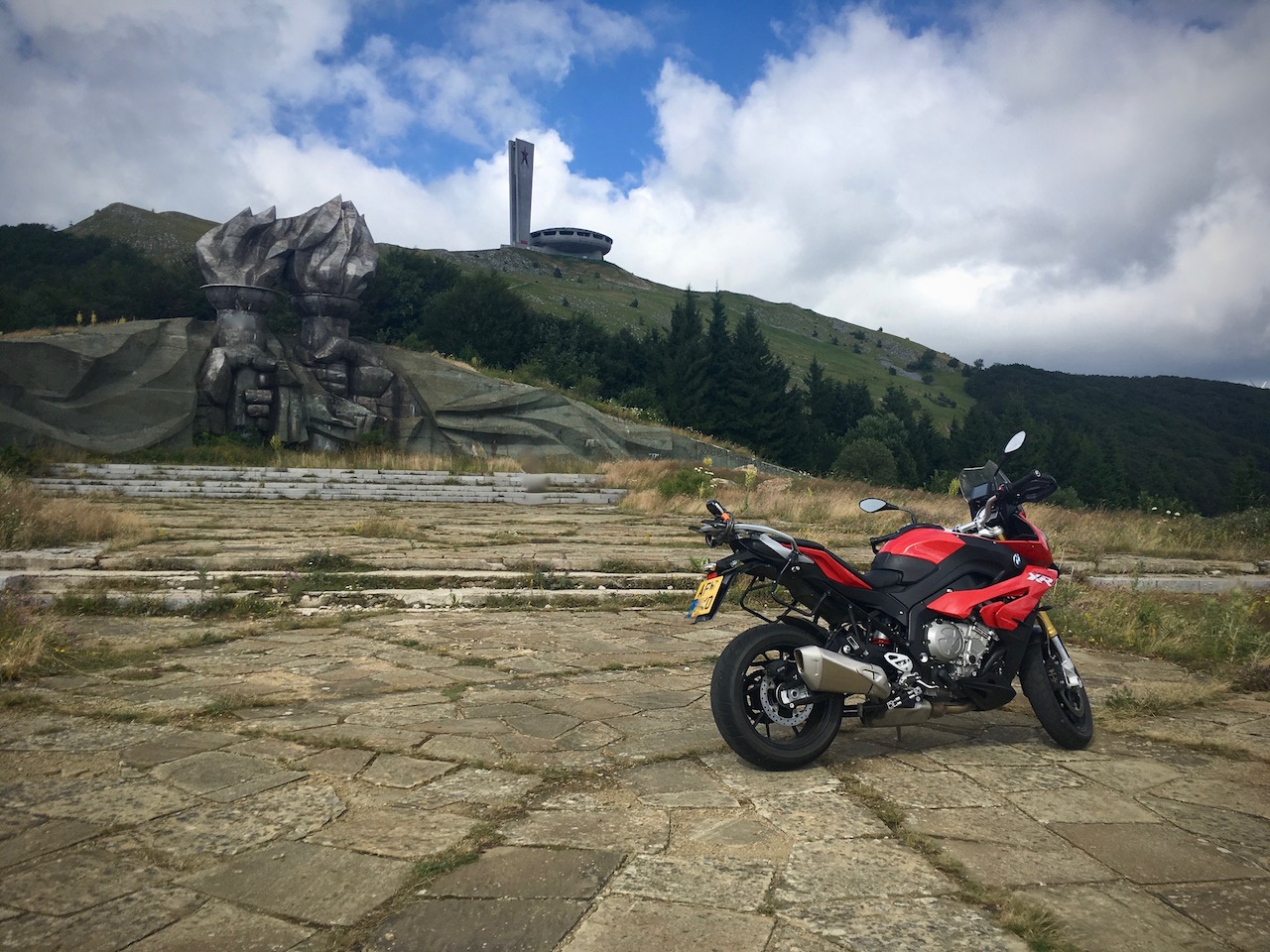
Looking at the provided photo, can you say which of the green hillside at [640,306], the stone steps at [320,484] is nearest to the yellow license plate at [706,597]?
the stone steps at [320,484]

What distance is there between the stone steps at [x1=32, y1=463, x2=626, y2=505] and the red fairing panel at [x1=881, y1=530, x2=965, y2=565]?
13.7m

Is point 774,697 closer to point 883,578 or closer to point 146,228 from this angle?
point 883,578

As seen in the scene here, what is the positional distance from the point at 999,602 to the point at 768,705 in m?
1.10

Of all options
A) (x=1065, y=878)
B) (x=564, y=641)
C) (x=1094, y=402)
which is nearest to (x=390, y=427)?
(x=564, y=641)

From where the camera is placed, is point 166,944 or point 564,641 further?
point 564,641

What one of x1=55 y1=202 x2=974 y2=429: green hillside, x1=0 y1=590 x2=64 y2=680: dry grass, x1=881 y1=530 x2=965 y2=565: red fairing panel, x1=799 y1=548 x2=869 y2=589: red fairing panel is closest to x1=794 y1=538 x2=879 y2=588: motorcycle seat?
x1=799 y1=548 x2=869 y2=589: red fairing panel

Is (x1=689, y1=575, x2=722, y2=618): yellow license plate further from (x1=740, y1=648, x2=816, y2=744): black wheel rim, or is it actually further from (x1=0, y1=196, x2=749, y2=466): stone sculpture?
(x1=0, y1=196, x2=749, y2=466): stone sculpture

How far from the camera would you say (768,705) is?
3.32 m

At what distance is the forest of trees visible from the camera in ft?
112

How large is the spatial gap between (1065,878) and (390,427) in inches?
926

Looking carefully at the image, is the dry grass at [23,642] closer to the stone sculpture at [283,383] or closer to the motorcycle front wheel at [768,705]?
the motorcycle front wheel at [768,705]

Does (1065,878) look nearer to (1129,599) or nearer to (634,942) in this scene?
(634,942)

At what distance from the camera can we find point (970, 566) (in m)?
3.70

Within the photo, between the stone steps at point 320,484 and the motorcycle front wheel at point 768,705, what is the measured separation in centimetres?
1399
